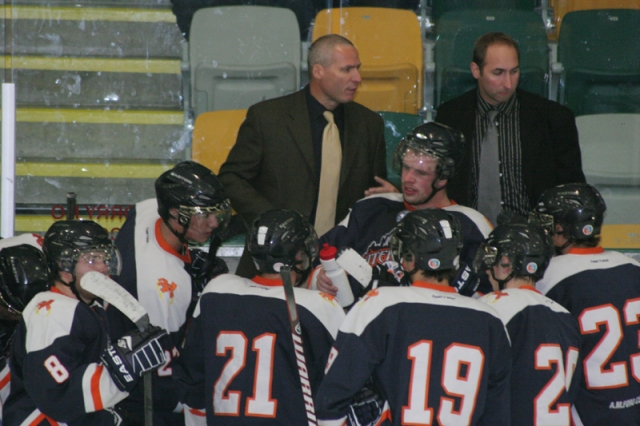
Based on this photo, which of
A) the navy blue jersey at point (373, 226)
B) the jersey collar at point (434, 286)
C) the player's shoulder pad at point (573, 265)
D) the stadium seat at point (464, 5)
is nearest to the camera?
the jersey collar at point (434, 286)

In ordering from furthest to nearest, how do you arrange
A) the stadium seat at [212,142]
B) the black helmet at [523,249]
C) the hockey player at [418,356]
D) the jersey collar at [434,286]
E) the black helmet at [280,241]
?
the stadium seat at [212,142]
the black helmet at [523,249]
the black helmet at [280,241]
the jersey collar at [434,286]
the hockey player at [418,356]

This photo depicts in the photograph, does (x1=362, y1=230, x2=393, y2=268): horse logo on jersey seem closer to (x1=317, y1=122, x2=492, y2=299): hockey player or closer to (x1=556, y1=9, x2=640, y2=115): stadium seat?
(x1=317, y1=122, x2=492, y2=299): hockey player

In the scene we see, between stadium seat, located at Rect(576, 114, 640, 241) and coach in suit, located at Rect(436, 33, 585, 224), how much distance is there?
2.45 ft

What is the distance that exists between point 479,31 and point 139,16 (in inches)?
82.7

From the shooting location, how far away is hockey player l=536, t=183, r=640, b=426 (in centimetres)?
308

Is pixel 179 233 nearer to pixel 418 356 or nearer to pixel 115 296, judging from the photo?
pixel 115 296

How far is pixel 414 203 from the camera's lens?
10.8ft

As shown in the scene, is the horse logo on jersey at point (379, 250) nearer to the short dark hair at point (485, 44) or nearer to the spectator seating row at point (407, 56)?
the short dark hair at point (485, 44)

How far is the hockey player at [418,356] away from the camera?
2.57 metres

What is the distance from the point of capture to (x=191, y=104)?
4.94 m

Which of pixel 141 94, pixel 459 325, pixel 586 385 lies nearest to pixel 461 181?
pixel 586 385

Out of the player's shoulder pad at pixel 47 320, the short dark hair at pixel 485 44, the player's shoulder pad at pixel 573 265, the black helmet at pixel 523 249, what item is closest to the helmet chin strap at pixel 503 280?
the black helmet at pixel 523 249

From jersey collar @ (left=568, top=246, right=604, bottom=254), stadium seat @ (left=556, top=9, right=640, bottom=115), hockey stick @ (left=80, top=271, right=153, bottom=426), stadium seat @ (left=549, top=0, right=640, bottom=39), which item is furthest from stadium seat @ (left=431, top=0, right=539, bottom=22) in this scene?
hockey stick @ (left=80, top=271, right=153, bottom=426)

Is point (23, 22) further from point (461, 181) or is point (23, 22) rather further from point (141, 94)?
point (461, 181)
